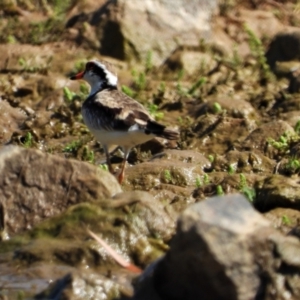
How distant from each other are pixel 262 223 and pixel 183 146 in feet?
20.5

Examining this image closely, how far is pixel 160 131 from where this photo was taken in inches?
424

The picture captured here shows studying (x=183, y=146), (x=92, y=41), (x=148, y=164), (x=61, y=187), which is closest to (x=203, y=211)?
(x=61, y=187)

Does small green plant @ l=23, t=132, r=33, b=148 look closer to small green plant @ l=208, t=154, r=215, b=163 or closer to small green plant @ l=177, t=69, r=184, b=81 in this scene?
small green plant @ l=208, t=154, r=215, b=163

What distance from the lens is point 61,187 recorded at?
28.7 ft

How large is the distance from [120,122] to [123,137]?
19 centimetres

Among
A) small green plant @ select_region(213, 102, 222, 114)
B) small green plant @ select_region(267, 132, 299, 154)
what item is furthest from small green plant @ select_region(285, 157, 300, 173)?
small green plant @ select_region(213, 102, 222, 114)

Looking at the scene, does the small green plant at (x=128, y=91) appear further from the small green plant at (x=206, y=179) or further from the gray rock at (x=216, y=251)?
the gray rock at (x=216, y=251)

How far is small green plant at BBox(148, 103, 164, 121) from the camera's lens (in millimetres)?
13766

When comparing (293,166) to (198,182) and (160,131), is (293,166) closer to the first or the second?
(198,182)

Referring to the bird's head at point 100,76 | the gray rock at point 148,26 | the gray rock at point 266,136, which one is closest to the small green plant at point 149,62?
the gray rock at point 148,26

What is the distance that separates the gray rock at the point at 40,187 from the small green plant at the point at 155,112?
5.00m

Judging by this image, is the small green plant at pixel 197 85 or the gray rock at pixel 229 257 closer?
the gray rock at pixel 229 257

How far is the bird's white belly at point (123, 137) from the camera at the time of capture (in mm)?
11023

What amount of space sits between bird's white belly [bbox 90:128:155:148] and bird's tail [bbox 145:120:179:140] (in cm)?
10
